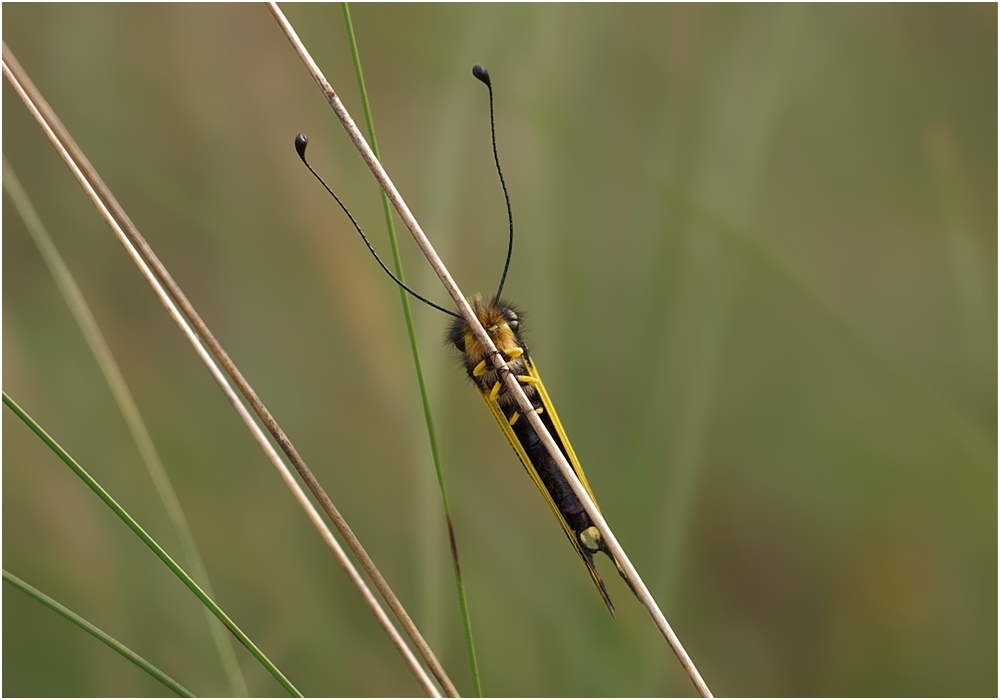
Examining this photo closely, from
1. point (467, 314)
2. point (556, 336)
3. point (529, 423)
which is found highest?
point (467, 314)

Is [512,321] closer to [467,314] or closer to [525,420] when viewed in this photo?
[525,420]

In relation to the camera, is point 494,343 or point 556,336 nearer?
point 494,343

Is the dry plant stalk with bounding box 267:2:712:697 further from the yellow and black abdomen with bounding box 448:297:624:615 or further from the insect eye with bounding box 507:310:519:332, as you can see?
the insect eye with bounding box 507:310:519:332

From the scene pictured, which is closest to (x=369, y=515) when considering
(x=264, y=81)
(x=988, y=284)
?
(x=264, y=81)

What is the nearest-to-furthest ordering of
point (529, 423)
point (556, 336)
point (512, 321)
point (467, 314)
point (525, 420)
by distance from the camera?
point (467, 314), point (529, 423), point (525, 420), point (512, 321), point (556, 336)

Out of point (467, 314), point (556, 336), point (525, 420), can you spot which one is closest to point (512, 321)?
point (525, 420)
